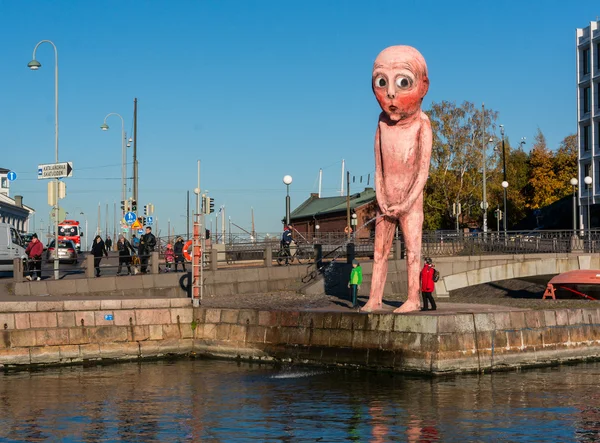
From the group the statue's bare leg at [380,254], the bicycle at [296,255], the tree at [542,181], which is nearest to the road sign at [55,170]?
the bicycle at [296,255]

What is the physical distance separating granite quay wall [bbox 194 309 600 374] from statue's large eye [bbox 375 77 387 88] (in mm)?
5827

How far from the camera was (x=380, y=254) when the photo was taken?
2584 centimetres

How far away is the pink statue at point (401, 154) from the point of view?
24.1 m

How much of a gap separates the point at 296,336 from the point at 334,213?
74309 mm

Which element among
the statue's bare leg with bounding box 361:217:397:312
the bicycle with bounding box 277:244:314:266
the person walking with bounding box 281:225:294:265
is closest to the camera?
the statue's bare leg with bounding box 361:217:397:312

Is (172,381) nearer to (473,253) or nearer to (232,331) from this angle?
(232,331)

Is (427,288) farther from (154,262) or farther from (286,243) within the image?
(286,243)

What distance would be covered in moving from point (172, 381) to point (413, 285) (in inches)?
267

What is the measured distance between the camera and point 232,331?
27.6 m

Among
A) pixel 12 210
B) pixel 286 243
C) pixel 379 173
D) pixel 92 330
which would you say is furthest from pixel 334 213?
pixel 379 173

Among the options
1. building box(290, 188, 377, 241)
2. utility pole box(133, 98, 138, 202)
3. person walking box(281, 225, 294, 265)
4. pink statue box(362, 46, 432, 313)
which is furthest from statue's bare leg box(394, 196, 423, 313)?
building box(290, 188, 377, 241)

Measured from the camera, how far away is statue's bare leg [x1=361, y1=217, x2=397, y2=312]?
25.7m

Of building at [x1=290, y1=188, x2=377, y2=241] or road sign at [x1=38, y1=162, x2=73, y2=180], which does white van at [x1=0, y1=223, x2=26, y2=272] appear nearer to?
road sign at [x1=38, y1=162, x2=73, y2=180]

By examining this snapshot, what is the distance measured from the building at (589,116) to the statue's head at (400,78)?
56.2 metres
